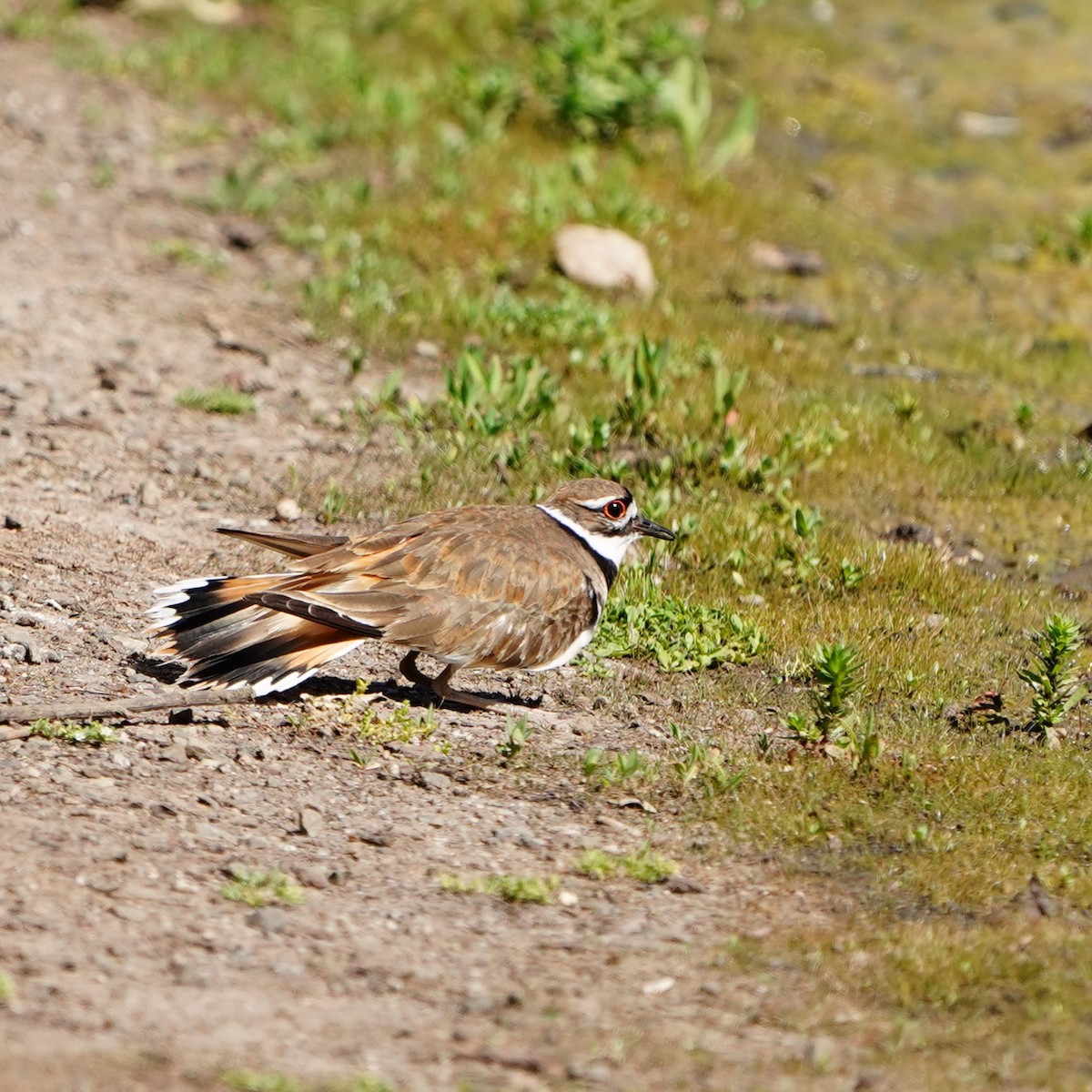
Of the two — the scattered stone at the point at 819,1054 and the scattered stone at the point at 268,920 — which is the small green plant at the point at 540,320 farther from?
the scattered stone at the point at 819,1054

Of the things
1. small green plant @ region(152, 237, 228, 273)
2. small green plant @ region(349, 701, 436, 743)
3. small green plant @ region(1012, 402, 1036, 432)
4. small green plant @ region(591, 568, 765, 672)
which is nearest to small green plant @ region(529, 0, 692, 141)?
small green plant @ region(152, 237, 228, 273)

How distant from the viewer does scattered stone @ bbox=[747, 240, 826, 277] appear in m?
14.0

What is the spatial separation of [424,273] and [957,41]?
7621 millimetres

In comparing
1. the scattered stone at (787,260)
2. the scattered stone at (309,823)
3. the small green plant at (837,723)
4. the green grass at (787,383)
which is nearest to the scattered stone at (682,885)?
the green grass at (787,383)

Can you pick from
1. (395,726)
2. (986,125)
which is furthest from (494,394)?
(986,125)

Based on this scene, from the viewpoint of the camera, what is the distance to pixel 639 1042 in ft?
18.8

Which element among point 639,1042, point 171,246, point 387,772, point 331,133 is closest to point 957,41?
point 331,133

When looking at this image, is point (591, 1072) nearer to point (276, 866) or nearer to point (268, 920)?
point (268, 920)

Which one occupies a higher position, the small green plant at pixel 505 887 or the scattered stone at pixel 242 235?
the small green plant at pixel 505 887

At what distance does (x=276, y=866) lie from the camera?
6691 mm

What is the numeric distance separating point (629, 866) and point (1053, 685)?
2505mm

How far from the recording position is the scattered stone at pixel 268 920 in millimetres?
6223

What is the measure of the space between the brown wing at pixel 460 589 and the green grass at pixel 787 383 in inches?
18.3

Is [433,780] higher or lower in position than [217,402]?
higher
